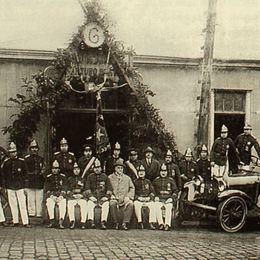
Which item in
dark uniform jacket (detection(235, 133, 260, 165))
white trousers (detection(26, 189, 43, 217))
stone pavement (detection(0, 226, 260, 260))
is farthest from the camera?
dark uniform jacket (detection(235, 133, 260, 165))

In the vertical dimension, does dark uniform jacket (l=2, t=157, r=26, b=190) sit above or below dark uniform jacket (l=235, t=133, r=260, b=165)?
below

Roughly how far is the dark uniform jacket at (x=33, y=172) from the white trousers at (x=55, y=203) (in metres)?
0.23

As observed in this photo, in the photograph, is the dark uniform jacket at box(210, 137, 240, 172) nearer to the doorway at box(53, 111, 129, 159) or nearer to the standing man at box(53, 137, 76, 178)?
the doorway at box(53, 111, 129, 159)

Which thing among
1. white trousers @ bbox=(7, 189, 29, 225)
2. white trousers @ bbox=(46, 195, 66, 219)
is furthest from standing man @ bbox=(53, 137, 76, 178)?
white trousers @ bbox=(7, 189, 29, 225)

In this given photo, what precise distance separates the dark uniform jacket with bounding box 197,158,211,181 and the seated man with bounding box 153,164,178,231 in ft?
1.50

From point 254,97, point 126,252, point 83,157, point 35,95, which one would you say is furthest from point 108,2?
point 126,252

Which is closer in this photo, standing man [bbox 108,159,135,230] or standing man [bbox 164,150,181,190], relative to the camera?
standing man [bbox 108,159,135,230]

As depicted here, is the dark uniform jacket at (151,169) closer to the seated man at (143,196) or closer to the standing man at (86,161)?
the seated man at (143,196)

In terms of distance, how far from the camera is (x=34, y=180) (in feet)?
23.7

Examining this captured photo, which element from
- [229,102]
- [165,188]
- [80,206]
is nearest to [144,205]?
[165,188]

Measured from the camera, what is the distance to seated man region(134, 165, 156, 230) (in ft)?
23.7

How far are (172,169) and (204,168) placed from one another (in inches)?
18.2

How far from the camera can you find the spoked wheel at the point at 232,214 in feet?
23.7

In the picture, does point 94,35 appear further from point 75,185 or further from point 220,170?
point 220,170
